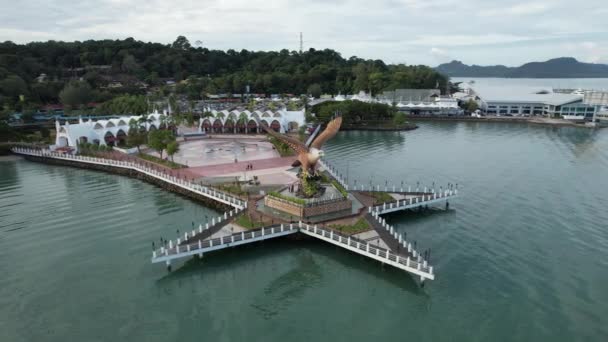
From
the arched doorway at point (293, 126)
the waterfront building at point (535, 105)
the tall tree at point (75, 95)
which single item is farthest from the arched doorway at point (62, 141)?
the waterfront building at point (535, 105)

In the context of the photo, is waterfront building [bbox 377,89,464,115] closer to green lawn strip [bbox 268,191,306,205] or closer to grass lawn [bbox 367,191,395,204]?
grass lawn [bbox 367,191,395,204]

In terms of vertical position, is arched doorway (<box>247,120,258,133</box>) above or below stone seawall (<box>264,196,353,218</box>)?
above

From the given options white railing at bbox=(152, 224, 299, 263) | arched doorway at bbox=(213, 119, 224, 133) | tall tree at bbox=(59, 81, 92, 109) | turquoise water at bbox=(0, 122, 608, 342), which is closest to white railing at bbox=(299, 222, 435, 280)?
turquoise water at bbox=(0, 122, 608, 342)

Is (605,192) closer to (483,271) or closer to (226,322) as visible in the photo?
(483,271)

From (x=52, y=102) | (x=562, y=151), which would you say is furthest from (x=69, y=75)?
(x=562, y=151)

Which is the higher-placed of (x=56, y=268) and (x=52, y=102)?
(x=52, y=102)

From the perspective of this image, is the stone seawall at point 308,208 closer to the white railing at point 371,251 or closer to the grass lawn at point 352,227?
the white railing at point 371,251
